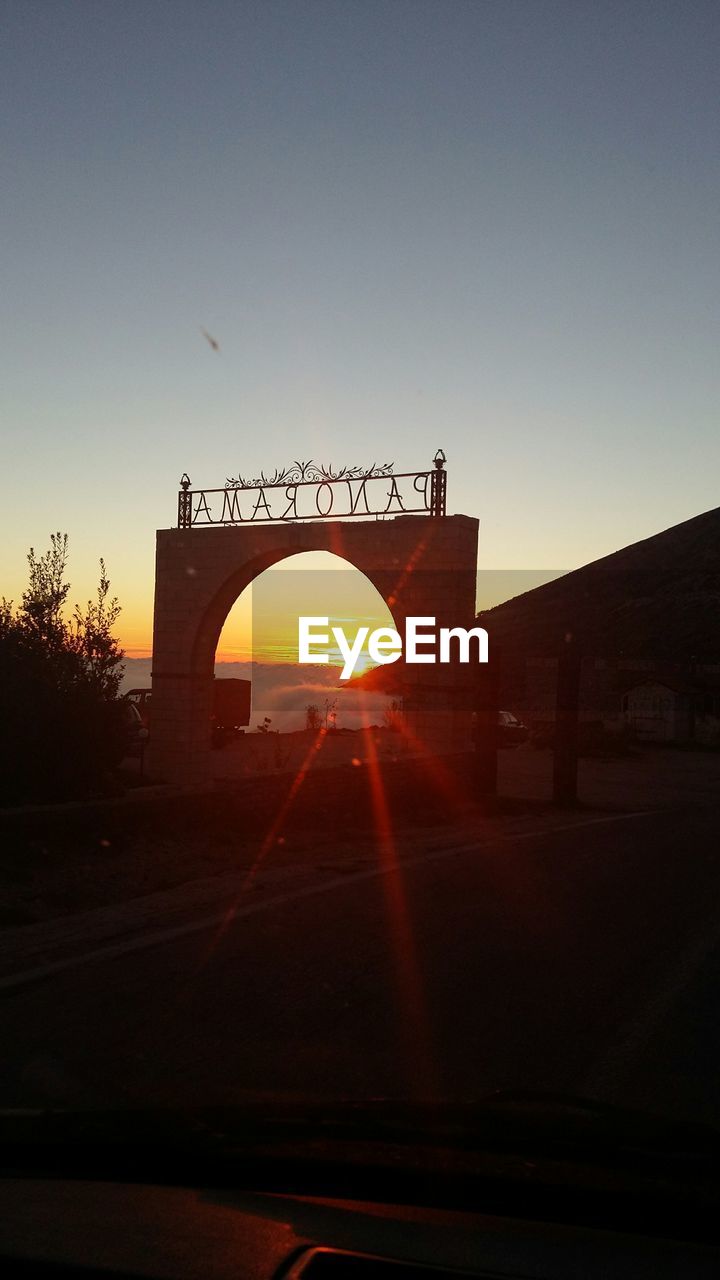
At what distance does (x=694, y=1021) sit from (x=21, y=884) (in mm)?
6164

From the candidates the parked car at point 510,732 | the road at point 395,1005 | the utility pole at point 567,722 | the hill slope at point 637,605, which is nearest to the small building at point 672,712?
the parked car at point 510,732

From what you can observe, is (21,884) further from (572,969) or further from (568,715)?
(568,715)

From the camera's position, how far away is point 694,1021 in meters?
5.75

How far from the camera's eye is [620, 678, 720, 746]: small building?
46.9 meters

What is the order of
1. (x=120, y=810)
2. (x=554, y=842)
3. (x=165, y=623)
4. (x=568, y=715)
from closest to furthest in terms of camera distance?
1. (x=120, y=810)
2. (x=554, y=842)
3. (x=568, y=715)
4. (x=165, y=623)

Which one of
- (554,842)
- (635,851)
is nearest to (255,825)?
(554,842)

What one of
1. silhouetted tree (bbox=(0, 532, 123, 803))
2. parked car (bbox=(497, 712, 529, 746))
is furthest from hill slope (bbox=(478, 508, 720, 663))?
silhouetted tree (bbox=(0, 532, 123, 803))

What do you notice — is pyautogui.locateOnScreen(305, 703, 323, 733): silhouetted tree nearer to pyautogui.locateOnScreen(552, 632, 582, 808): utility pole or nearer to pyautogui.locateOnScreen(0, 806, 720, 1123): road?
pyautogui.locateOnScreen(552, 632, 582, 808): utility pole

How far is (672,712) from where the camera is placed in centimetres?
4772

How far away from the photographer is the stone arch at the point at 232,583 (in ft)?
59.4

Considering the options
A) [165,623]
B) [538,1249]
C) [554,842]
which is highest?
[165,623]

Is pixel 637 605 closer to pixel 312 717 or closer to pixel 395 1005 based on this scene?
pixel 312 717

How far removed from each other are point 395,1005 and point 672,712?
145ft

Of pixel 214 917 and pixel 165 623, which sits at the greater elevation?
pixel 165 623
